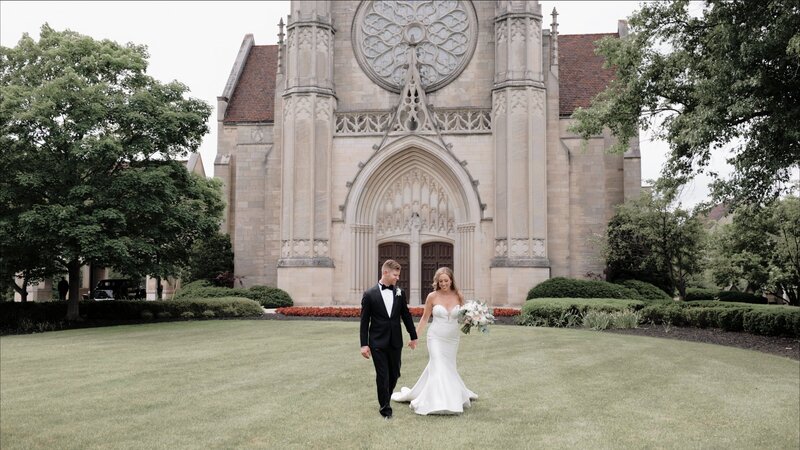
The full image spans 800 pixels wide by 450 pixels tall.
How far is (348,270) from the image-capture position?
33562 millimetres

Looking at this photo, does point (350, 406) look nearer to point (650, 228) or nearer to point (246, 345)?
point (246, 345)

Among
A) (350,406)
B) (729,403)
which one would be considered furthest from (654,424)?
(350,406)

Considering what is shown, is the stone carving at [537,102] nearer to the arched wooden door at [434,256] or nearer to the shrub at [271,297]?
the arched wooden door at [434,256]

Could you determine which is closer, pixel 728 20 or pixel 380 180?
pixel 728 20

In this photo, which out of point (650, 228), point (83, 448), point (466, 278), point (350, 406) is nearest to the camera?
point (83, 448)

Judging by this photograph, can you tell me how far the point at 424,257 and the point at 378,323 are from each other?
80.2ft

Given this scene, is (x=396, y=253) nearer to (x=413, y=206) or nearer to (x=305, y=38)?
(x=413, y=206)

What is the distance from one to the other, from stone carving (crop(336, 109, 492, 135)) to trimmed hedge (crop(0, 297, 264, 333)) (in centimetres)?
973

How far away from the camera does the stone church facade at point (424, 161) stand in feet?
106

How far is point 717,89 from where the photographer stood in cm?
1479

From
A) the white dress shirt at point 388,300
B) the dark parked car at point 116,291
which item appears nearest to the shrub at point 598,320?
the white dress shirt at point 388,300

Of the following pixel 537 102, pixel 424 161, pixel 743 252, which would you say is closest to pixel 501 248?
pixel 424 161

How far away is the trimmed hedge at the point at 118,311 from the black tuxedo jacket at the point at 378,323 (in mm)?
18206

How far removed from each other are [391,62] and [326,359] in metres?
22.6
